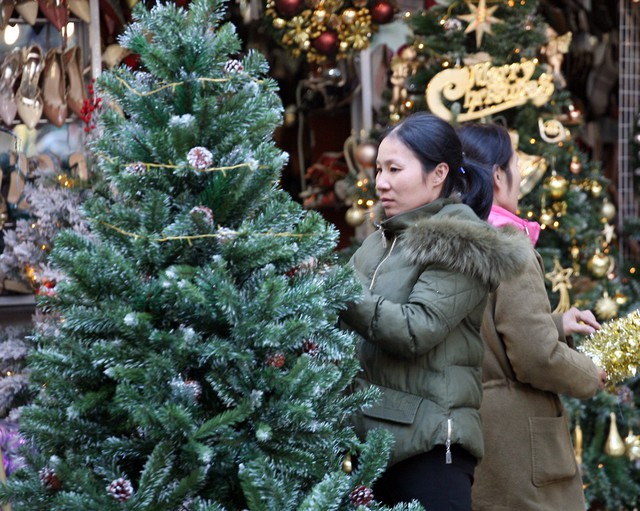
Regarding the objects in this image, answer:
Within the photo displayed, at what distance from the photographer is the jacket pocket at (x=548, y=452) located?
9.96ft

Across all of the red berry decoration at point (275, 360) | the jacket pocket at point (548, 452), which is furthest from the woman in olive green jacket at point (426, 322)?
the jacket pocket at point (548, 452)

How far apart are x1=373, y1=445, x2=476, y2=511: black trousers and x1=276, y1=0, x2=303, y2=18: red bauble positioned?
323 cm

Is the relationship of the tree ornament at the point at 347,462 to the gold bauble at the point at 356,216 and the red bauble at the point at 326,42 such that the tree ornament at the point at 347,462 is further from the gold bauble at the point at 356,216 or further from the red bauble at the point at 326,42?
the red bauble at the point at 326,42

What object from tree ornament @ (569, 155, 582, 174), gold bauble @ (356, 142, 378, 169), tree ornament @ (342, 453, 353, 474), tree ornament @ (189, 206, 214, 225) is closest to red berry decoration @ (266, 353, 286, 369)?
tree ornament @ (189, 206, 214, 225)

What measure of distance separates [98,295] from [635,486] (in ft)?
13.1

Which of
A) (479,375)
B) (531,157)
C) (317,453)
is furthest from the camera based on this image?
(531,157)

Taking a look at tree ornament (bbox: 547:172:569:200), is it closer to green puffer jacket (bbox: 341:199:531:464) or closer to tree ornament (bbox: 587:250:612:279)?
tree ornament (bbox: 587:250:612:279)

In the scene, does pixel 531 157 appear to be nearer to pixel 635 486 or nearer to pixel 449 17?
pixel 449 17

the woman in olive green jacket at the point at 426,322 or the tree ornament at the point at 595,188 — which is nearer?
the woman in olive green jacket at the point at 426,322

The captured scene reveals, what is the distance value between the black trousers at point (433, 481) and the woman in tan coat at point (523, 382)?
56 cm

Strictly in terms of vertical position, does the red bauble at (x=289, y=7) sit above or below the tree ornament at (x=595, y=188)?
above

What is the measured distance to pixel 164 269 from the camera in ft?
6.86

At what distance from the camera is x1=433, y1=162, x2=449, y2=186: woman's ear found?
263cm

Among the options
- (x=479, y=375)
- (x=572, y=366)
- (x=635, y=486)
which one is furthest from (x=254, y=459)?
(x=635, y=486)
